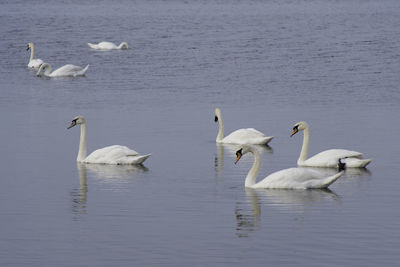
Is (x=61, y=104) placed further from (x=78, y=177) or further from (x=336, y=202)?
(x=336, y=202)

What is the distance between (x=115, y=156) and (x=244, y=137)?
3.70 metres

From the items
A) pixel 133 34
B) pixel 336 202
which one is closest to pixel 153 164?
pixel 336 202

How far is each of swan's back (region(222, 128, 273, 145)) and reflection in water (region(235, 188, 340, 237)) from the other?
4.63m

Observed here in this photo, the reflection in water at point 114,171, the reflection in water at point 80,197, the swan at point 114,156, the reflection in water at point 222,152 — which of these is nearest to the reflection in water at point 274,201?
the reflection in water at point 222,152

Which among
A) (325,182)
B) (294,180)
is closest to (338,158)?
(325,182)

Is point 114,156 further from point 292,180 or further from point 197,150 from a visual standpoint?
point 292,180

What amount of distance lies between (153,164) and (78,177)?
1.70 m

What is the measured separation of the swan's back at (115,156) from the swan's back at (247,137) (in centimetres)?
315

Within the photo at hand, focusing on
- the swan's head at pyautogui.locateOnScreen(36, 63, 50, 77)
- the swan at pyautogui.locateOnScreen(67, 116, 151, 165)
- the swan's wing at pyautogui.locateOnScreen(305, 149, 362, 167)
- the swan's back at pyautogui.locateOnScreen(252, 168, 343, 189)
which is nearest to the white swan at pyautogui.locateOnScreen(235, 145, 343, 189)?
the swan's back at pyautogui.locateOnScreen(252, 168, 343, 189)

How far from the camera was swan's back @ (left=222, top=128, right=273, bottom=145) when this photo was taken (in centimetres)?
2153

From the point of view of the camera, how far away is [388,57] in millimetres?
40031

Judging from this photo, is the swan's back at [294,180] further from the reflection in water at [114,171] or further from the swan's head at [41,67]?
the swan's head at [41,67]

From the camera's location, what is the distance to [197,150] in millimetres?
21016

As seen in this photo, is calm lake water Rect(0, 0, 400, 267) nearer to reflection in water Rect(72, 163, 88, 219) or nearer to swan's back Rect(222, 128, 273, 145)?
reflection in water Rect(72, 163, 88, 219)
